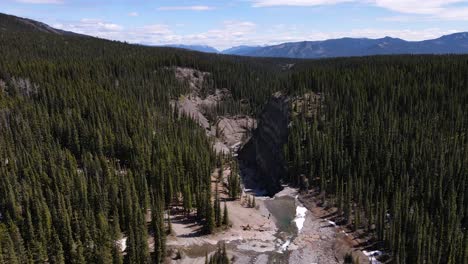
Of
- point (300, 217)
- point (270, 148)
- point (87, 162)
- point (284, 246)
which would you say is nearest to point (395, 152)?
point (300, 217)

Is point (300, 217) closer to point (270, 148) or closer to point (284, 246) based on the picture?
point (284, 246)

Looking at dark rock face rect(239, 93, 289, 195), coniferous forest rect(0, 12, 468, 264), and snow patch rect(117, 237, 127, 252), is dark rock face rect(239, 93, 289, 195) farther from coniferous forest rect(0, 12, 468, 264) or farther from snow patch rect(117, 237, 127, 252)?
snow patch rect(117, 237, 127, 252)

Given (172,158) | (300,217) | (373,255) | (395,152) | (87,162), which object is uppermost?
(87,162)

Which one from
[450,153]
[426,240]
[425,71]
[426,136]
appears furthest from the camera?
[425,71]

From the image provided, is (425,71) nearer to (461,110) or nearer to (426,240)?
(461,110)

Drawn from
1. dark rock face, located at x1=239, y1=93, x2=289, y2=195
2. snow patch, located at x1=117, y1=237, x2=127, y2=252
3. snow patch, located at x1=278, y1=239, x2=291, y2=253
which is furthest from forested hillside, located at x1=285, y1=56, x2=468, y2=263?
snow patch, located at x1=117, y1=237, x2=127, y2=252

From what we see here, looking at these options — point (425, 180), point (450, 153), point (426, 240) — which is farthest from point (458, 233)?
point (450, 153)

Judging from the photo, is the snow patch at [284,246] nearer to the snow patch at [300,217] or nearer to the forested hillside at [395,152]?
the snow patch at [300,217]
